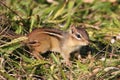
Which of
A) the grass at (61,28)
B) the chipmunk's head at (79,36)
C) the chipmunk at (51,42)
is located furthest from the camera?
the chipmunk at (51,42)

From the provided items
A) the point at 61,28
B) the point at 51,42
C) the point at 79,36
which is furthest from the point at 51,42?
the point at 61,28

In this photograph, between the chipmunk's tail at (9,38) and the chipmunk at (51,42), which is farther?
the chipmunk at (51,42)

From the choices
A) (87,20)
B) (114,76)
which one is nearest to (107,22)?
(87,20)

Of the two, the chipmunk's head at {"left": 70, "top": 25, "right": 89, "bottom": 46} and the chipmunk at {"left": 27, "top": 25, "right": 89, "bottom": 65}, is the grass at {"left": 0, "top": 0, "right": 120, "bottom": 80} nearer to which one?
the chipmunk at {"left": 27, "top": 25, "right": 89, "bottom": 65}

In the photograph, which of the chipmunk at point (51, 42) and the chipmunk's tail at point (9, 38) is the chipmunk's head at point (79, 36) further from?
the chipmunk's tail at point (9, 38)

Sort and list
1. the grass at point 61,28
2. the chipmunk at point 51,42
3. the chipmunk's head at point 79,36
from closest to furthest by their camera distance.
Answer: the grass at point 61,28
the chipmunk's head at point 79,36
the chipmunk at point 51,42

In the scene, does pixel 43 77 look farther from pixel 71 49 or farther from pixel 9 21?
pixel 9 21

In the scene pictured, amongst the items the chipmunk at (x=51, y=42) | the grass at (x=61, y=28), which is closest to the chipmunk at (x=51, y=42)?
the chipmunk at (x=51, y=42)

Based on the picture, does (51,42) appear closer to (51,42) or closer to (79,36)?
(51,42)
